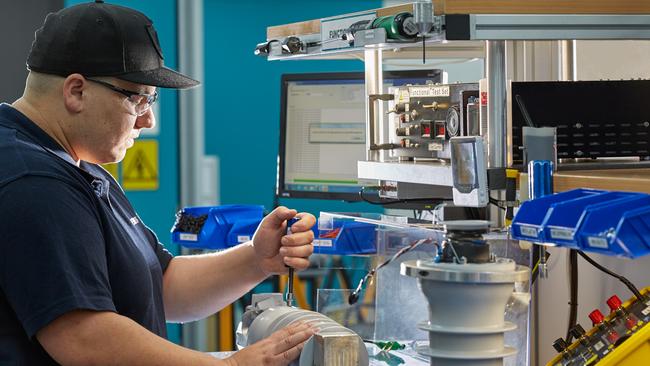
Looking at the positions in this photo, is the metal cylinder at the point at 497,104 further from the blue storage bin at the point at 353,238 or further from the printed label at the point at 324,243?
the printed label at the point at 324,243

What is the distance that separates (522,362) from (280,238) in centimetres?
67

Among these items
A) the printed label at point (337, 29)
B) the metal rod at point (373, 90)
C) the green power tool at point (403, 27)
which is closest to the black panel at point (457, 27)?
the green power tool at point (403, 27)

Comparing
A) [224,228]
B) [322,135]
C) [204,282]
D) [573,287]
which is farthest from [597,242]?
[322,135]

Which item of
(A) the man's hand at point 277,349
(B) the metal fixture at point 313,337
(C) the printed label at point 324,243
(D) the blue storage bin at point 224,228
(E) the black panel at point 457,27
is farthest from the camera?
(D) the blue storage bin at point 224,228

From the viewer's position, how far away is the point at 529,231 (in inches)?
58.6

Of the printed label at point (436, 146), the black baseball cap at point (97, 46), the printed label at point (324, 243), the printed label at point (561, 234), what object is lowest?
the printed label at point (324, 243)

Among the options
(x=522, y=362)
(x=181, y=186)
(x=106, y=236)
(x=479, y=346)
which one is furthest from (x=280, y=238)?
(x=181, y=186)

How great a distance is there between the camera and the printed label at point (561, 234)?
1.40 m

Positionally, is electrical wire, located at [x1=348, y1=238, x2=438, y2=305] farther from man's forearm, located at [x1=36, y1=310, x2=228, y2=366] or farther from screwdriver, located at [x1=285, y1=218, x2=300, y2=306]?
man's forearm, located at [x1=36, y1=310, x2=228, y2=366]

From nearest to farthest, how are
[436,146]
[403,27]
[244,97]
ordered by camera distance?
1. [403,27]
2. [436,146]
3. [244,97]

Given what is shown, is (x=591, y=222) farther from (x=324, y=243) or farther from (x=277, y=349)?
(x=324, y=243)

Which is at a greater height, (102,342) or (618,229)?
(618,229)

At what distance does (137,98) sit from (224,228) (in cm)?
133

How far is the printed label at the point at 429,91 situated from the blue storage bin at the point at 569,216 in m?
1.08
